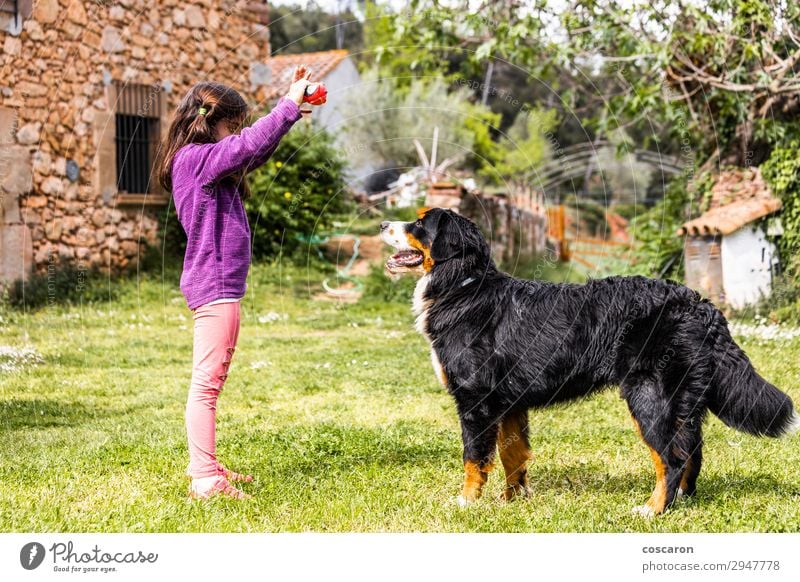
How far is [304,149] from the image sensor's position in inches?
465

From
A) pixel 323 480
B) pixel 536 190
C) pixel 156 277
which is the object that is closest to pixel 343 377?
pixel 323 480

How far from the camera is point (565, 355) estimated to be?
3.93 metres

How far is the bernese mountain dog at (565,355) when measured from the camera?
377 cm

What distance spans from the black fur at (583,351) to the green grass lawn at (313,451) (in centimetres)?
35

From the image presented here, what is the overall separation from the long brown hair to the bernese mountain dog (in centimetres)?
91

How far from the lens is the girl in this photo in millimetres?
3852

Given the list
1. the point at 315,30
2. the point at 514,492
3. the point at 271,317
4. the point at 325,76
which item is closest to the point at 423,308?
the point at 514,492

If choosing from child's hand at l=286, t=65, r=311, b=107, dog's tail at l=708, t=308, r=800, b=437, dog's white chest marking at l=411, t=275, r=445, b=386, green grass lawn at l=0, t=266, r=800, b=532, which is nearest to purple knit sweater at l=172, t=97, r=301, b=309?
child's hand at l=286, t=65, r=311, b=107

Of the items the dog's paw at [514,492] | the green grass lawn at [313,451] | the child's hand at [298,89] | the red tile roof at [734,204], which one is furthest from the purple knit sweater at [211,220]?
the red tile roof at [734,204]

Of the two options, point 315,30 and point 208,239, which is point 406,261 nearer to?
point 208,239

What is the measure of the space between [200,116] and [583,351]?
2.07 m

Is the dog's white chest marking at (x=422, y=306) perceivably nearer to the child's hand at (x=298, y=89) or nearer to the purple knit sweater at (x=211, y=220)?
the purple knit sweater at (x=211, y=220)

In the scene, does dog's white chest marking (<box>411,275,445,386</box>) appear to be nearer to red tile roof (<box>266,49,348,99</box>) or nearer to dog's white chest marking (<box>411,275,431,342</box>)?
dog's white chest marking (<box>411,275,431,342</box>)
